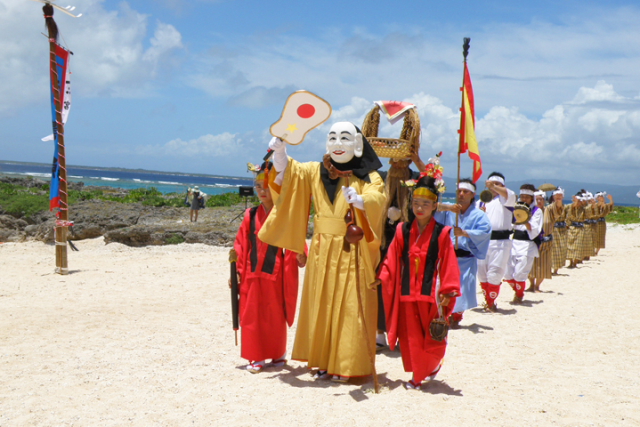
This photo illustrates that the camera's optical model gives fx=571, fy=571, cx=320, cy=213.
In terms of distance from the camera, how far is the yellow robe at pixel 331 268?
489 cm

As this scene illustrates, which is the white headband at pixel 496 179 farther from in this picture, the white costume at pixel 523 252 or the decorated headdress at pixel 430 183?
the decorated headdress at pixel 430 183

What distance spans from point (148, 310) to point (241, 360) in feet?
9.58

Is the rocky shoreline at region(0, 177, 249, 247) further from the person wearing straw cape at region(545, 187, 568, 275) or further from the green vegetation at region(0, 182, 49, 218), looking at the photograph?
the person wearing straw cape at region(545, 187, 568, 275)

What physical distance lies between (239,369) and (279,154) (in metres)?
2.13

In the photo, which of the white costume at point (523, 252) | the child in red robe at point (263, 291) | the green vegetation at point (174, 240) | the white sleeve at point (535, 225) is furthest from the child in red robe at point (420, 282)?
the green vegetation at point (174, 240)

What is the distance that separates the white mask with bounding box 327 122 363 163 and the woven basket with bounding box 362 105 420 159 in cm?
88

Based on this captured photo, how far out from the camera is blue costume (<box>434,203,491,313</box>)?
671cm

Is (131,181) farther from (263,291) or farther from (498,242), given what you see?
(263,291)

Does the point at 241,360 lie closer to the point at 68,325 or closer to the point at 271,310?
the point at 271,310

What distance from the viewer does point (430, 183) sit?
484 centimetres

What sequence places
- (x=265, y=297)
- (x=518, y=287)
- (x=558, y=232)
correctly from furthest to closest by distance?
(x=558, y=232) < (x=518, y=287) < (x=265, y=297)

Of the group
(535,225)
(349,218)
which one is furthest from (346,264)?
(535,225)

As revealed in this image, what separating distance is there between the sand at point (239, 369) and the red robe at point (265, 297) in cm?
27

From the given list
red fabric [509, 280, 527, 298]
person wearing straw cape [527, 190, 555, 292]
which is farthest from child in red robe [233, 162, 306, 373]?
person wearing straw cape [527, 190, 555, 292]
